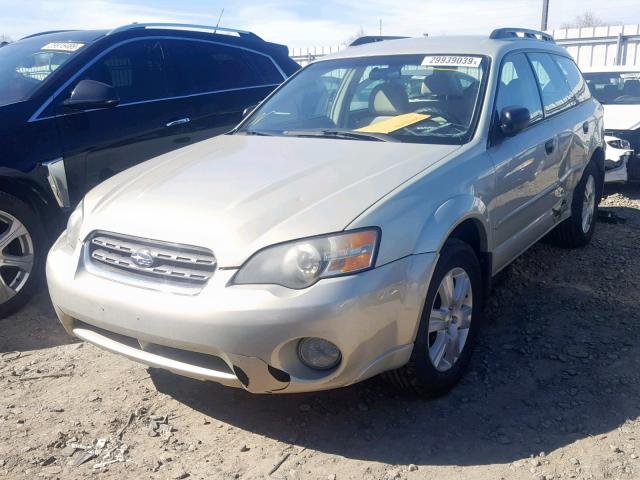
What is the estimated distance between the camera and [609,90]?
9.00 m

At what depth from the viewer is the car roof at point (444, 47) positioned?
396 cm

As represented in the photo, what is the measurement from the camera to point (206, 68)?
5453 millimetres

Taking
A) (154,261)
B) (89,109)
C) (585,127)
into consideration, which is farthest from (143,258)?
(585,127)

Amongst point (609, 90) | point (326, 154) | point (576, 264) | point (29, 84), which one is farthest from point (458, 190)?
point (609, 90)

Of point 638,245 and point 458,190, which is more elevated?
point 458,190

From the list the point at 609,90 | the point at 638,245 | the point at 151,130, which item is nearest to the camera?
the point at 151,130

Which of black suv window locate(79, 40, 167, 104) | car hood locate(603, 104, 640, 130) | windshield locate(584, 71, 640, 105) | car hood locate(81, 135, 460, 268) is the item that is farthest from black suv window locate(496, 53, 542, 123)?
windshield locate(584, 71, 640, 105)

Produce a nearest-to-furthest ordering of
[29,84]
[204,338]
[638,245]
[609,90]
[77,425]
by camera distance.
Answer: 1. [204,338]
2. [77,425]
3. [29,84]
4. [638,245]
5. [609,90]

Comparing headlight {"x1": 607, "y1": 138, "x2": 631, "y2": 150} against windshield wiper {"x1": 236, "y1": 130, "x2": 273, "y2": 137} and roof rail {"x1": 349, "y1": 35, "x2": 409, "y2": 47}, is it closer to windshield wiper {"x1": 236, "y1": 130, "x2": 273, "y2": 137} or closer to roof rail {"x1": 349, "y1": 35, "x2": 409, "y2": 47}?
roof rail {"x1": 349, "y1": 35, "x2": 409, "y2": 47}

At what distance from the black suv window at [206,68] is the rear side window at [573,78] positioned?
8.35 ft

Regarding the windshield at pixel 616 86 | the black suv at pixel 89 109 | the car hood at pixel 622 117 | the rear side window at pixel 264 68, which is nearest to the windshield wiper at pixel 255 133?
the black suv at pixel 89 109

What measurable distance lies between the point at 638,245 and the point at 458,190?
324 centimetres

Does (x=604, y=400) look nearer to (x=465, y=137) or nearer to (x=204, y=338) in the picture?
(x=465, y=137)

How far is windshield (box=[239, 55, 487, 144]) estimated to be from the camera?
359 centimetres
